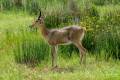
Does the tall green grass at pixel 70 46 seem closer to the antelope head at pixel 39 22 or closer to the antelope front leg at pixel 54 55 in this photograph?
the antelope front leg at pixel 54 55

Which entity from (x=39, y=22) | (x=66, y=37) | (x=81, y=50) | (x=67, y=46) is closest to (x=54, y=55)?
(x=66, y=37)

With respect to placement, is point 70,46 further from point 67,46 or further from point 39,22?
point 39,22

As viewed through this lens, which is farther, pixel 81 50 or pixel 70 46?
pixel 70 46

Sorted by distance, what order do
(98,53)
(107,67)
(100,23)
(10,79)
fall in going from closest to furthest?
(10,79)
(107,67)
(98,53)
(100,23)

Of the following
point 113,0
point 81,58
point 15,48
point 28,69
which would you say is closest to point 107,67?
point 81,58

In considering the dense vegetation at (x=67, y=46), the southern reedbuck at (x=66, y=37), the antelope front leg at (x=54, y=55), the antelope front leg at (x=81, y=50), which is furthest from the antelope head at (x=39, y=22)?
the antelope front leg at (x=81, y=50)

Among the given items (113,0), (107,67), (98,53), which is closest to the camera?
(107,67)

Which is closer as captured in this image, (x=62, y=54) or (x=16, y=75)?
(x=16, y=75)

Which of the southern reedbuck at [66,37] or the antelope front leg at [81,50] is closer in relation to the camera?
the southern reedbuck at [66,37]

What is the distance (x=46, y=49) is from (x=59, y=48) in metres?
0.74

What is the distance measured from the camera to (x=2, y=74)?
32.7 ft

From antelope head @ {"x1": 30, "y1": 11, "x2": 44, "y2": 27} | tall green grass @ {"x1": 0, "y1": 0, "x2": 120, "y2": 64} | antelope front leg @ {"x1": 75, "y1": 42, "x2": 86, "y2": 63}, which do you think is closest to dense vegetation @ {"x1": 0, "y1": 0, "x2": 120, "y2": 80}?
tall green grass @ {"x1": 0, "y1": 0, "x2": 120, "y2": 64}

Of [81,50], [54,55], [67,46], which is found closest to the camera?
[54,55]

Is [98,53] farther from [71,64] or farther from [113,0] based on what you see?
[113,0]
